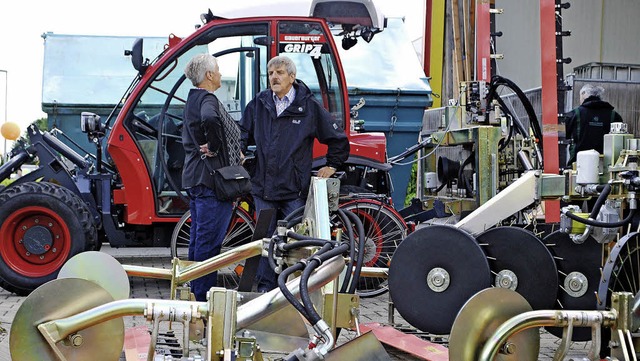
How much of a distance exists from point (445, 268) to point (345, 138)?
2561 mm

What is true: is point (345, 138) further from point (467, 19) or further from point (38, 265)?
point (467, 19)

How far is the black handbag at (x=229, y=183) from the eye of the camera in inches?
272

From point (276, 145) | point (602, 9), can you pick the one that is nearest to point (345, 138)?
point (276, 145)

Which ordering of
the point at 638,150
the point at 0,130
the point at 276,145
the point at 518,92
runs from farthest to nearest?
the point at 0,130 → the point at 518,92 → the point at 276,145 → the point at 638,150

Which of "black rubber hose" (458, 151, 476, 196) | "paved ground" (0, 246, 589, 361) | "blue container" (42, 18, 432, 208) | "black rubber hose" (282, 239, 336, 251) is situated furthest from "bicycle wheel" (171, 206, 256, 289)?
"blue container" (42, 18, 432, 208)

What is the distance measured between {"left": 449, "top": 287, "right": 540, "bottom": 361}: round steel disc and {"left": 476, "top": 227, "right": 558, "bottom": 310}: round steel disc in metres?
1.07

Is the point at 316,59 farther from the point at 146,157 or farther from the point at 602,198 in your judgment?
the point at 602,198

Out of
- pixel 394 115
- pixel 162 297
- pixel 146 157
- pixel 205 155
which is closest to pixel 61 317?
pixel 205 155

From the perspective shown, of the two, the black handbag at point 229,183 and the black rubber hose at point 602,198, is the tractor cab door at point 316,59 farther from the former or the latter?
the black rubber hose at point 602,198

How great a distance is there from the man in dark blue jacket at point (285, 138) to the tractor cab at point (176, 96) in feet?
3.79

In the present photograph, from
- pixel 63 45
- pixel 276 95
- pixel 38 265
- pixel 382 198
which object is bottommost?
pixel 38 265

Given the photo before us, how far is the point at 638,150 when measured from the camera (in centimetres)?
488

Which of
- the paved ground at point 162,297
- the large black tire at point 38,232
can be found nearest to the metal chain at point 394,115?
the paved ground at point 162,297

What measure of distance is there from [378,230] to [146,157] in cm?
218
